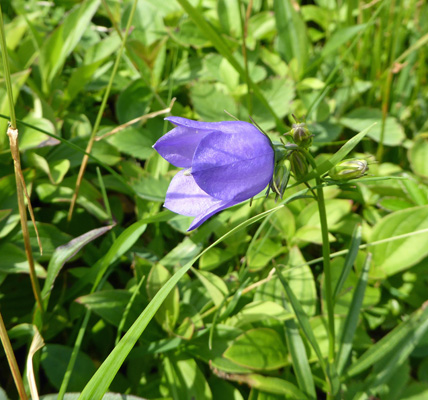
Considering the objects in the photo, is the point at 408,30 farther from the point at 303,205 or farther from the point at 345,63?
the point at 303,205

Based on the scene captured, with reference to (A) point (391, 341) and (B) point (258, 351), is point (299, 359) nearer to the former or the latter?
(B) point (258, 351)

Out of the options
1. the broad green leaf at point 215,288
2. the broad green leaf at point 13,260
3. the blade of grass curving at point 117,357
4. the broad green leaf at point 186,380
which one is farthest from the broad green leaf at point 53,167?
the blade of grass curving at point 117,357

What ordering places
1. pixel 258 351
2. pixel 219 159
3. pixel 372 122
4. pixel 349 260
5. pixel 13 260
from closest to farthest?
1. pixel 219 159
2. pixel 349 260
3. pixel 258 351
4. pixel 13 260
5. pixel 372 122

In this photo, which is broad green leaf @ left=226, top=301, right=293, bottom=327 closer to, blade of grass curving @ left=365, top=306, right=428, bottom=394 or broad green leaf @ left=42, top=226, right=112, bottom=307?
blade of grass curving @ left=365, top=306, right=428, bottom=394

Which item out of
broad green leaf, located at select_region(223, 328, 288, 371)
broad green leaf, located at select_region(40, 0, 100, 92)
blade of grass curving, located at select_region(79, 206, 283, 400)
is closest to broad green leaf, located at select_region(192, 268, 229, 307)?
broad green leaf, located at select_region(223, 328, 288, 371)

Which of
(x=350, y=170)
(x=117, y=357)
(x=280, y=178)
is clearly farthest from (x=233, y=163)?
(x=117, y=357)

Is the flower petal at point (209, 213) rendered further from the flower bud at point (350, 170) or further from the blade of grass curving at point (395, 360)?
the blade of grass curving at point (395, 360)
